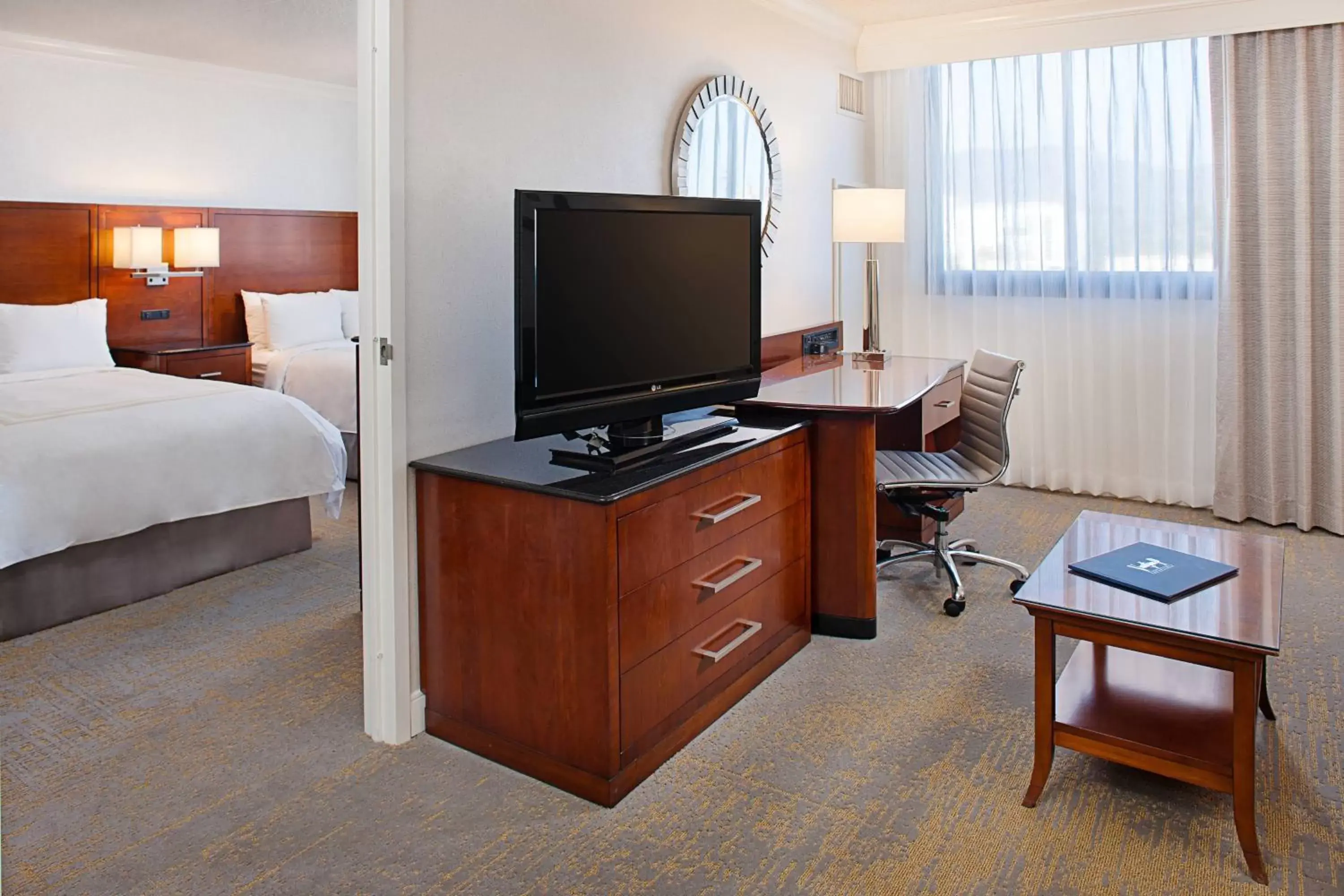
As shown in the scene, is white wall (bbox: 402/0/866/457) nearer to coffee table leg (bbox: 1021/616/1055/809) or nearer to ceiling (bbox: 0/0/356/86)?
coffee table leg (bbox: 1021/616/1055/809)

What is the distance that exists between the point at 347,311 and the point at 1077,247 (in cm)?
444

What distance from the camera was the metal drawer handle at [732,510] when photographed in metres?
2.41

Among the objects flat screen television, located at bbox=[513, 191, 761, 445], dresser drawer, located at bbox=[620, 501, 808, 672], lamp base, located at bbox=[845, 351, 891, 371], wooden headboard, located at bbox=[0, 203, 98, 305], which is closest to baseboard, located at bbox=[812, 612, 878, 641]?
dresser drawer, located at bbox=[620, 501, 808, 672]

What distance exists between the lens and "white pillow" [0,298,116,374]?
15.5 feet

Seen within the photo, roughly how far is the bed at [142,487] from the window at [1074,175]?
3187mm

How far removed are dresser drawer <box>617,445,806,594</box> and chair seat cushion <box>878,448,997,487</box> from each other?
1.75 feet

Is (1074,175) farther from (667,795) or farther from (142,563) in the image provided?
(142,563)

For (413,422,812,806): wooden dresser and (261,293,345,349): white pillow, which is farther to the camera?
(261,293,345,349): white pillow

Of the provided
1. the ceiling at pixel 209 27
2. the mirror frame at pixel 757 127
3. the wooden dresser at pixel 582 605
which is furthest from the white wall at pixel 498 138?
the ceiling at pixel 209 27

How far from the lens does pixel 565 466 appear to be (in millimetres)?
2324

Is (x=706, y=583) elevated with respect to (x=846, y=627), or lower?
elevated

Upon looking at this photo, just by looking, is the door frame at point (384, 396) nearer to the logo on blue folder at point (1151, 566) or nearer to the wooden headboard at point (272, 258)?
the logo on blue folder at point (1151, 566)

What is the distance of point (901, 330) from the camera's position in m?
5.13

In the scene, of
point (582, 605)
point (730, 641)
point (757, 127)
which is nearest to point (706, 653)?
point (730, 641)
